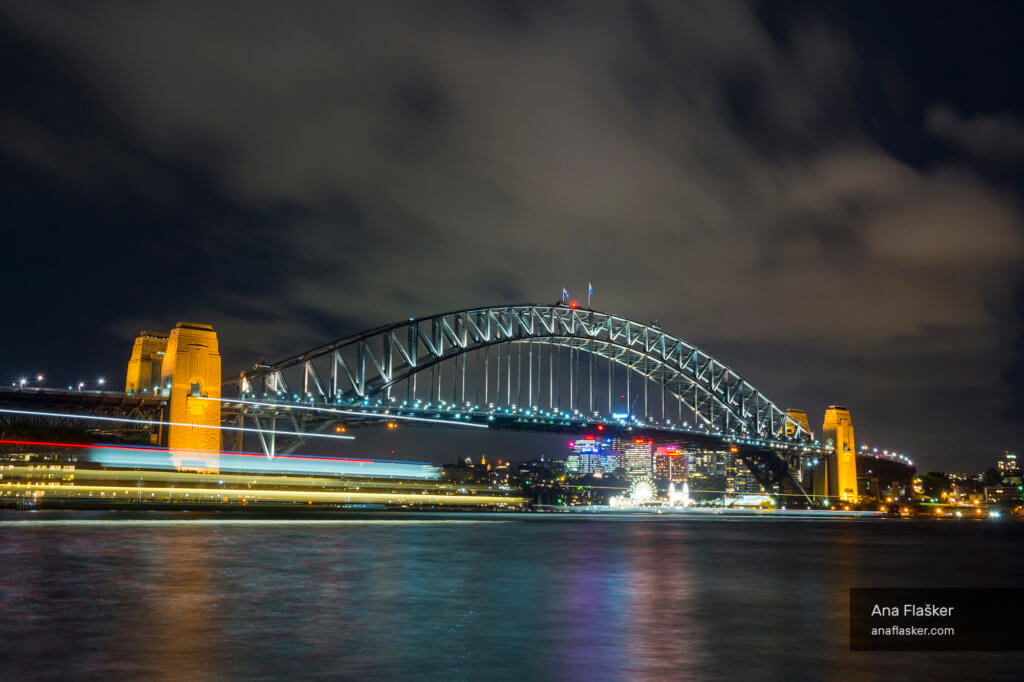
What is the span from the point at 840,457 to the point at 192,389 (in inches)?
3718

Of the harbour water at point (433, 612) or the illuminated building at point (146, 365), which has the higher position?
the illuminated building at point (146, 365)

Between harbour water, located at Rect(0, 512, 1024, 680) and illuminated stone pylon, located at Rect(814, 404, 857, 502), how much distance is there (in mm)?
97831

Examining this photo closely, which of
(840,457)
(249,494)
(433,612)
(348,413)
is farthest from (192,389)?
(840,457)

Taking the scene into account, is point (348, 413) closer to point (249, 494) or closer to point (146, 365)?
point (146, 365)

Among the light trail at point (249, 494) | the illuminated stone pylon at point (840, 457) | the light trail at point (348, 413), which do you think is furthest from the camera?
the illuminated stone pylon at point (840, 457)

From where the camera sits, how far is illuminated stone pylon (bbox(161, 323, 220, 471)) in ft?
197

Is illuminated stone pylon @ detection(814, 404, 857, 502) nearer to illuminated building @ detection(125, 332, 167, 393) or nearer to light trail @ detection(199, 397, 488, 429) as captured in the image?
light trail @ detection(199, 397, 488, 429)

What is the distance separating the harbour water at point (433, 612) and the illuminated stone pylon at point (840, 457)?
97831 mm

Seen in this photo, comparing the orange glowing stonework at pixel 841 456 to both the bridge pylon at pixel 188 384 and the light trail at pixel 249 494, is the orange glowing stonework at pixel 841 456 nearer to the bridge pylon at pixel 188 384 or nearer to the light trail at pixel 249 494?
the light trail at pixel 249 494

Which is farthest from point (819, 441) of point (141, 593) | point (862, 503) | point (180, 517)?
point (141, 593)

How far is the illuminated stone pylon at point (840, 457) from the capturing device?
12206 centimetres

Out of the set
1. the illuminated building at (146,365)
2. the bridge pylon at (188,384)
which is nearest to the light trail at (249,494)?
the bridge pylon at (188,384)

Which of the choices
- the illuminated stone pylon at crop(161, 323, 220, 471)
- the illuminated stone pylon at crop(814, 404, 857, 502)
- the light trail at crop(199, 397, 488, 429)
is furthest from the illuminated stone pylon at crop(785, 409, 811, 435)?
the illuminated stone pylon at crop(161, 323, 220, 471)

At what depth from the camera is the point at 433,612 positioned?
14.0m
